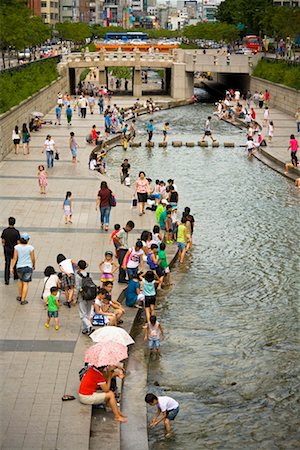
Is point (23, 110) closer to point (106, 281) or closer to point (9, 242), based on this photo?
point (9, 242)

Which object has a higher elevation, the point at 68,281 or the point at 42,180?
the point at 68,281

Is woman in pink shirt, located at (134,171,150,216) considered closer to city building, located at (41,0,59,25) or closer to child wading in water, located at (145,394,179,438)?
child wading in water, located at (145,394,179,438)

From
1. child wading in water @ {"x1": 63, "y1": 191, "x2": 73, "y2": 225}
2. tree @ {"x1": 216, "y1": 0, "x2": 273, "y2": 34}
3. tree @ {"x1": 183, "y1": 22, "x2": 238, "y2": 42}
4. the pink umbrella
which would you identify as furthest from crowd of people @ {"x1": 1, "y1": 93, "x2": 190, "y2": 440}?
tree @ {"x1": 183, "y1": 22, "x2": 238, "y2": 42}

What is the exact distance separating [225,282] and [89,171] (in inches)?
515

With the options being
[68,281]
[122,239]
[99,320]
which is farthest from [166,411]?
[122,239]

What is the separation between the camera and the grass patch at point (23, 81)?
120ft

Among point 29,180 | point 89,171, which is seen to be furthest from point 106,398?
point 89,171

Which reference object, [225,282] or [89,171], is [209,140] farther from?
[225,282]

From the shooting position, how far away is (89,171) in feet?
102

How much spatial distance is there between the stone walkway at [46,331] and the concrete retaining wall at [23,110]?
4.40 metres

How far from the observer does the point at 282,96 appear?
55906 millimetres

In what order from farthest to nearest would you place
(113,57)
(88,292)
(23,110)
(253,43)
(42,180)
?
(253,43) < (113,57) < (23,110) < (42,180) < (88,292)

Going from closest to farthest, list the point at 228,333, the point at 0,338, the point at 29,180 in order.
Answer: the point at 0,338 → the point at 228,333 → the point at 29,180

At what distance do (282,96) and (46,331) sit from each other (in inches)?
1718
